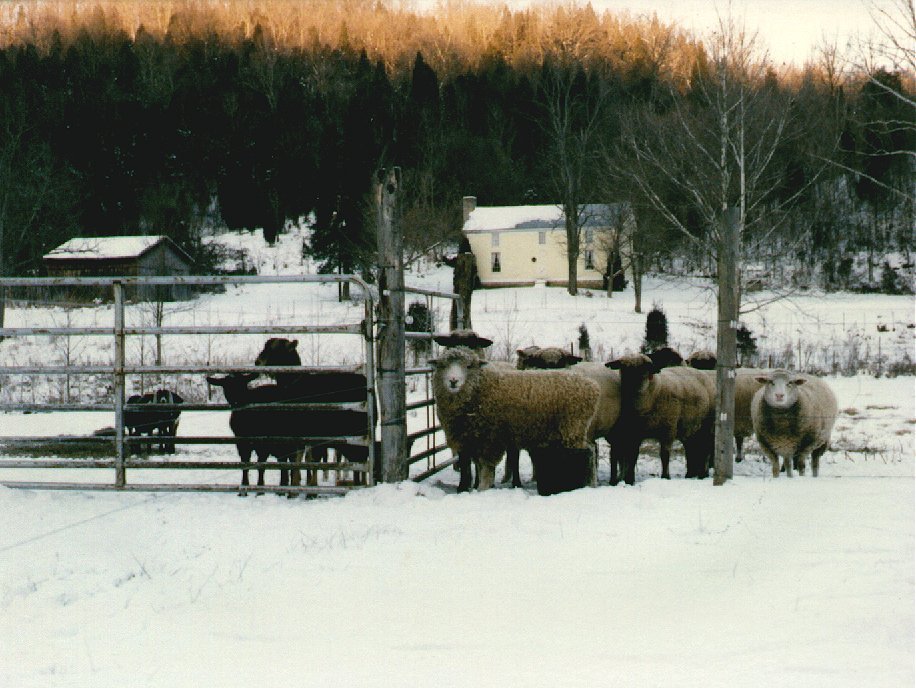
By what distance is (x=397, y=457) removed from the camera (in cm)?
897

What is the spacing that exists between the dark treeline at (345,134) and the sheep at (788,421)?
38.6 metres

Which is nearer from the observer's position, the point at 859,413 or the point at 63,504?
the point at 63,504

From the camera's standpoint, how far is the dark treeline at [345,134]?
58.6 metres

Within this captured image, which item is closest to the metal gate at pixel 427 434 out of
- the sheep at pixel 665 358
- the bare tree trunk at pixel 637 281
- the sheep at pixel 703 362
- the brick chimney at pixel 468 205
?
the sheep at pixel 665 358

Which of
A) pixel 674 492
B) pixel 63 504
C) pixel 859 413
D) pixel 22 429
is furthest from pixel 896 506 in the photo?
pixel 22 429

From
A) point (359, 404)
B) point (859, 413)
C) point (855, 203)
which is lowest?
point (859, 413)

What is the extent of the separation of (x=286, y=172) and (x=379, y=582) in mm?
71435

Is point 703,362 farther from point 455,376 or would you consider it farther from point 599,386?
point 455,376

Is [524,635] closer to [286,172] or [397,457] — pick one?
[397,457]

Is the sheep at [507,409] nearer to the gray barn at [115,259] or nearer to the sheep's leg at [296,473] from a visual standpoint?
the sheep's leg at [296,473]

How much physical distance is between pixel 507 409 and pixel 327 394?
6.20ft

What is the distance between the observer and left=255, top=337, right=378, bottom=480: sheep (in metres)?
9.23

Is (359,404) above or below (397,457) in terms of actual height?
above

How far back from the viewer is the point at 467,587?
17.9ft
